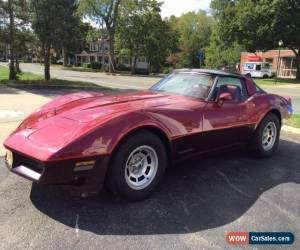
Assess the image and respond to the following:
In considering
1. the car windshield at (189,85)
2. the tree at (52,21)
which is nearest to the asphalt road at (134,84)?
the tree at (52,21)

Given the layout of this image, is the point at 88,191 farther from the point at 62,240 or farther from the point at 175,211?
the point at 175,211

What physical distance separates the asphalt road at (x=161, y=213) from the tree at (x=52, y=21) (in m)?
14.2

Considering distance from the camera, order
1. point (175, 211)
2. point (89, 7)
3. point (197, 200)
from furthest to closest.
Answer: point (89, 7) < point (197, 200) < point (175, 211)

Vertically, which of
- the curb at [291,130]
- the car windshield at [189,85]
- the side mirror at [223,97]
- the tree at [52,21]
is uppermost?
the tree at [52,21]

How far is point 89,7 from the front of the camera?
42062 millimetres

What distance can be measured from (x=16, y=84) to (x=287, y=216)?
15154 millimetres

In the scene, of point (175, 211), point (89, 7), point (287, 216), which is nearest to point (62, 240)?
point (175, 211)

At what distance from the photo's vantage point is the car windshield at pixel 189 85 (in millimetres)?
5041

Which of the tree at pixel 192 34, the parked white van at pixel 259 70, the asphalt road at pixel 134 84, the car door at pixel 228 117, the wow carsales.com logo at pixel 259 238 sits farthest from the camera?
the tree at pixel 192 34

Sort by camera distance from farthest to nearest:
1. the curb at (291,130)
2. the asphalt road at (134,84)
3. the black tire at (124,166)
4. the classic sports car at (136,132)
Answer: the asphalt road at (134,84)
the curb at (291,130)
the black tire at (124,166)
the classic sports car at (136,132)

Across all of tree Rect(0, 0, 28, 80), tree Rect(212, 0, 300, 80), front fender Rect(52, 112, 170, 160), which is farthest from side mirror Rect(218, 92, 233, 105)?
tree Rect(212, 0, 300, 80)

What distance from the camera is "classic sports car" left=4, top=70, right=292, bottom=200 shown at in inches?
138

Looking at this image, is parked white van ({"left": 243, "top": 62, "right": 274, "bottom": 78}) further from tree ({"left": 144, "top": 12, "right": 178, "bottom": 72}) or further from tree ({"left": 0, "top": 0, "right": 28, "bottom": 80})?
tree ({"left": 0, "top": 0, "right": 28, "bottom": 80})

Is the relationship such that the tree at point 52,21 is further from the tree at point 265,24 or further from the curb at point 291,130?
the tree at point 265,24
